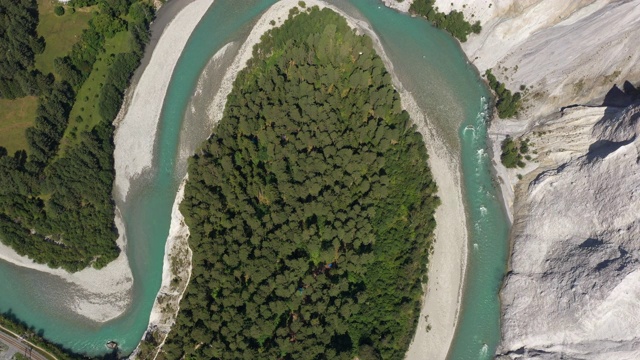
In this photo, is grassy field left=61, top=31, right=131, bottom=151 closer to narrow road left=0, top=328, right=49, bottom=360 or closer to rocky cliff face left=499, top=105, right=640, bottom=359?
narrow road left=0, top=328, right=49, bottom=360

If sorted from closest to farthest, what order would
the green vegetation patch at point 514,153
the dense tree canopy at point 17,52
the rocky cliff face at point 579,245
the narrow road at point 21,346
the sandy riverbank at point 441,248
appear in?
the rocky cliff face at point 579,245
the sandy riverbank at point 441,248
the green vegetation patch at point 514,153
the narrow road at point 21,346
the dense tree canopy at point 17,52

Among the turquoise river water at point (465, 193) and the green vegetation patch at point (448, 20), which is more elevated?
the green vegetation patch at point (448, 20)

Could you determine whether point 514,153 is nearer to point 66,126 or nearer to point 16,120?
point 66,126

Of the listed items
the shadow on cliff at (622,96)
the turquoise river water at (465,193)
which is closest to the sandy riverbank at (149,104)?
the turquoise river water at (465,193)

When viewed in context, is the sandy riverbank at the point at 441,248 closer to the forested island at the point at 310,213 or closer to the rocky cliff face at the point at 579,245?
the forested island at the point at 310,213

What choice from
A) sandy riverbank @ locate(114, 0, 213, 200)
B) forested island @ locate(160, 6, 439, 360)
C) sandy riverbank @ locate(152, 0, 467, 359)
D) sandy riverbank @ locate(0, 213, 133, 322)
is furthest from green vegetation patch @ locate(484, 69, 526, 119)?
sandy riverbank @ locate(0, 213, 133, 322)

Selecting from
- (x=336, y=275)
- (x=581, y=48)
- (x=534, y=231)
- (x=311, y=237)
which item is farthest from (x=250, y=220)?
(x=581, y=48)

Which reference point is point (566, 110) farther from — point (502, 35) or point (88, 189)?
point (88, 189)
